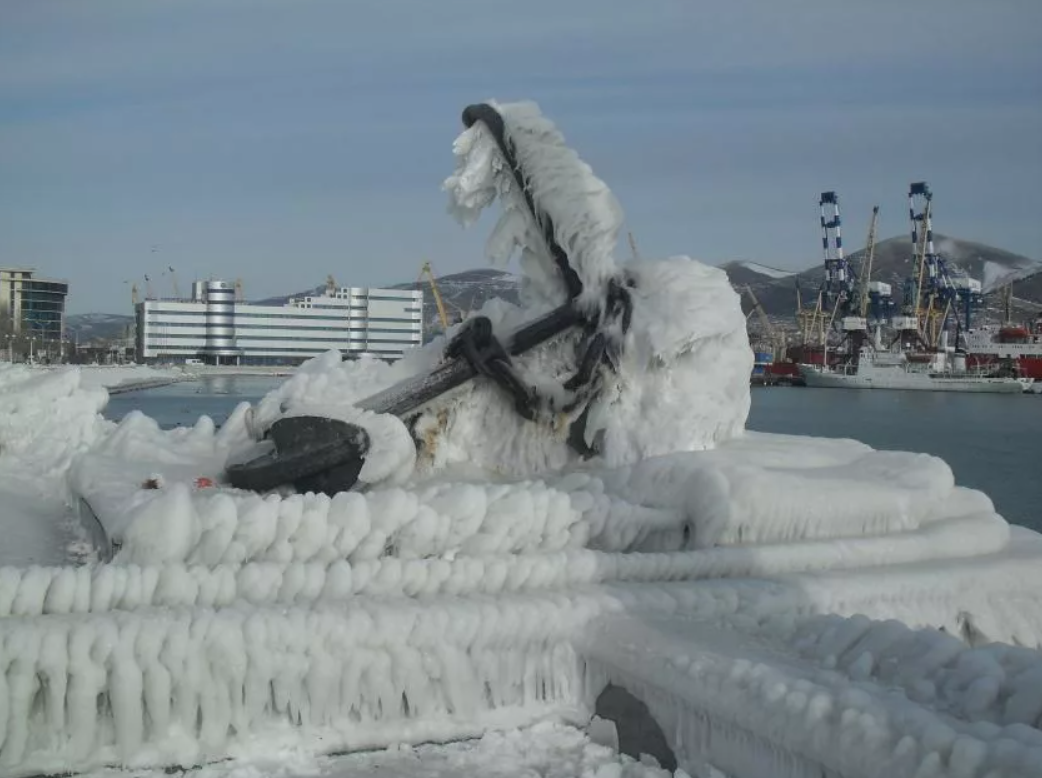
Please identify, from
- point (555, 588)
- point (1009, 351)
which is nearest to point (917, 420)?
point (1009, 351)

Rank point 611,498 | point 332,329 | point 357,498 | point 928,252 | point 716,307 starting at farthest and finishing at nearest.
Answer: point 332,329
point 928,252
point 716,307
point 611,498
point 357,498

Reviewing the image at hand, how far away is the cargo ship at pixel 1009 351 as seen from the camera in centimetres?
8119

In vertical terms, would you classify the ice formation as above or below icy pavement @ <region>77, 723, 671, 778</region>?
above

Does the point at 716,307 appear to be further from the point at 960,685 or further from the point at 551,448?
the point at 960,685

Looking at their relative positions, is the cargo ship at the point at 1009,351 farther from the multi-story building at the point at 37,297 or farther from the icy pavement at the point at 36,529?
the multi-story building at the point at 37,297

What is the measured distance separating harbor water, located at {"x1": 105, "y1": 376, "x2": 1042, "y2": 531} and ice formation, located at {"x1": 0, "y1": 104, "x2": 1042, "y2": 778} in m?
15.2

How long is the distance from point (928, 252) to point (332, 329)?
55.4 meters

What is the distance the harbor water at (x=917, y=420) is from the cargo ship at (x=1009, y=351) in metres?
10.0

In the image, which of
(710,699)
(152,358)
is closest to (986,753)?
(710,699)

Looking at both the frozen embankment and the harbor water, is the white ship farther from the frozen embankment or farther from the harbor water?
the frozen embankment

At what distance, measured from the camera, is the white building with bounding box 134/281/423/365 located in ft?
337

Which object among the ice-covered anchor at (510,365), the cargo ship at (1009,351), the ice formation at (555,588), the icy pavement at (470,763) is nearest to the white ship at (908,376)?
the cargo ship at (1009,351)

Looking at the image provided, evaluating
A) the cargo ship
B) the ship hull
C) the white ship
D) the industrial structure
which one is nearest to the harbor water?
the ship hull

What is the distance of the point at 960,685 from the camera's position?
456cm
